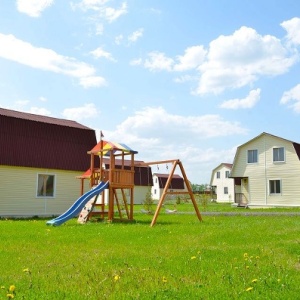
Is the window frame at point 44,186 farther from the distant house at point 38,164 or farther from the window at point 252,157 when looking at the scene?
the window at point 252,157

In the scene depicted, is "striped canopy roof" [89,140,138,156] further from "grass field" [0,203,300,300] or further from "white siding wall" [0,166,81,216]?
"grass field" [0,203,300,300]

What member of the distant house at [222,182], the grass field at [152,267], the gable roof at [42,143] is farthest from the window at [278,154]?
the distant house at [222,182]

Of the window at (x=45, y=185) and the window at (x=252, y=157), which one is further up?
the window at (x=252, y=157)

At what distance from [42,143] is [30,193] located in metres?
3.04

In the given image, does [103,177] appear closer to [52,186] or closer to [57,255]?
[52,186]

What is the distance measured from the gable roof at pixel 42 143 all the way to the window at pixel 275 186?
56.6ft

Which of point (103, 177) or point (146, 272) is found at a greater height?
point (103, 177)

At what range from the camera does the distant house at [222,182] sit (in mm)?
65250

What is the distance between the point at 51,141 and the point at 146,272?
19.0 m

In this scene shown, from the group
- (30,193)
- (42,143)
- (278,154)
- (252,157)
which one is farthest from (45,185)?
(278,154)

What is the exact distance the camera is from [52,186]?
942 inches

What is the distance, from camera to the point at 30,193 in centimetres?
2286

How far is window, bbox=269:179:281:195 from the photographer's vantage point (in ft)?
114

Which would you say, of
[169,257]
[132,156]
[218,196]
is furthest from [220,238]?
[218,196]
